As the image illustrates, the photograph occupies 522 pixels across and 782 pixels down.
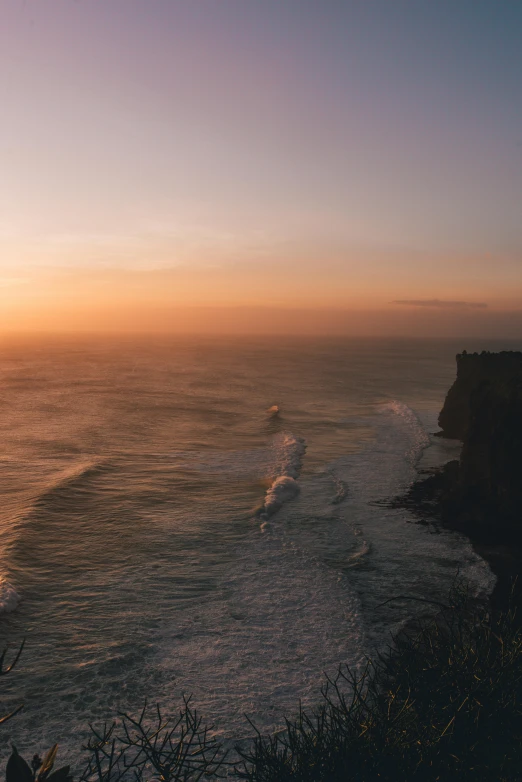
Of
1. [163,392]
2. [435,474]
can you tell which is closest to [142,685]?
[435,474]

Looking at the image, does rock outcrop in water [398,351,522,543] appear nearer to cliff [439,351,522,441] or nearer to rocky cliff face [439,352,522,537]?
rocky cliff face [439,352,522,537]

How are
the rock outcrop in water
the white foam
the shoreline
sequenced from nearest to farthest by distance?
the white foam
the shoreline
the rock outcrop in water

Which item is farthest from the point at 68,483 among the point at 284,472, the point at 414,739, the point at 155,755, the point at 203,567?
the point at 414,739

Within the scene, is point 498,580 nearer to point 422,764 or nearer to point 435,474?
point 422,764

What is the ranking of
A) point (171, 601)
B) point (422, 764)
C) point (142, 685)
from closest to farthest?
point (422, 764) → point (142, 685) → point (171, 601)

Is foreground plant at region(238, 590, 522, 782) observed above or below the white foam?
above

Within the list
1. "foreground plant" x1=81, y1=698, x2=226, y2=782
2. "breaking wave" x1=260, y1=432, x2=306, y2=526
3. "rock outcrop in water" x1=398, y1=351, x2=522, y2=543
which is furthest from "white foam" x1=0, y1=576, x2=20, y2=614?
"rock outcrop in water" x1=398, y1=351, x2=522, y2=543

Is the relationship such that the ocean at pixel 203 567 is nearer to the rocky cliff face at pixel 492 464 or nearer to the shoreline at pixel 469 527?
the shoreline at pixel 469 527
